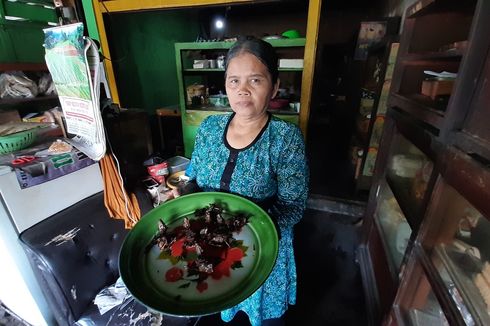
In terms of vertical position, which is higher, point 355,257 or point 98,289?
point 98,289

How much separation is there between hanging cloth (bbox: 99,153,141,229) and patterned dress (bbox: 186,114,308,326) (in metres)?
0.39

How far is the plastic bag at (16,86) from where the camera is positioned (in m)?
1.47

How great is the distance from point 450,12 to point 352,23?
10.5 feet

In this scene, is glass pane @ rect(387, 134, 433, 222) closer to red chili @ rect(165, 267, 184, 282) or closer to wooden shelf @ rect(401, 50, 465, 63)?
wooden shelf @ rect(401, 50, 465, 63)

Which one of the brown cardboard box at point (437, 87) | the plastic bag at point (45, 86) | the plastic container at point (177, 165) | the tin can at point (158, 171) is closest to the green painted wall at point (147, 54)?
the plastic bag at point (45, 86)

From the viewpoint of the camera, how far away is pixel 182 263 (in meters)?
0.74

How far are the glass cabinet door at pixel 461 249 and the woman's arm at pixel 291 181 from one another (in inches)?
16.9

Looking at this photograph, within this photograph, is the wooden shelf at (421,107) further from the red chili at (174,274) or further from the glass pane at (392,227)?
the red chili at (174,274)

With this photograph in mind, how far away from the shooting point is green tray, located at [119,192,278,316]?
2.07 feet

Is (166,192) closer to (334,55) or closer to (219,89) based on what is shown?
(219,89)

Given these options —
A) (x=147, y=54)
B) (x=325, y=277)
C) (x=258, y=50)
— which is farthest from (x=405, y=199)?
(x=147, y=54)

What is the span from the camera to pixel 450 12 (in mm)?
1046

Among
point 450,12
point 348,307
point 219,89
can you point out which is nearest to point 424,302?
point 348,307

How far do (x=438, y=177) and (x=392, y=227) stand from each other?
84 cm
